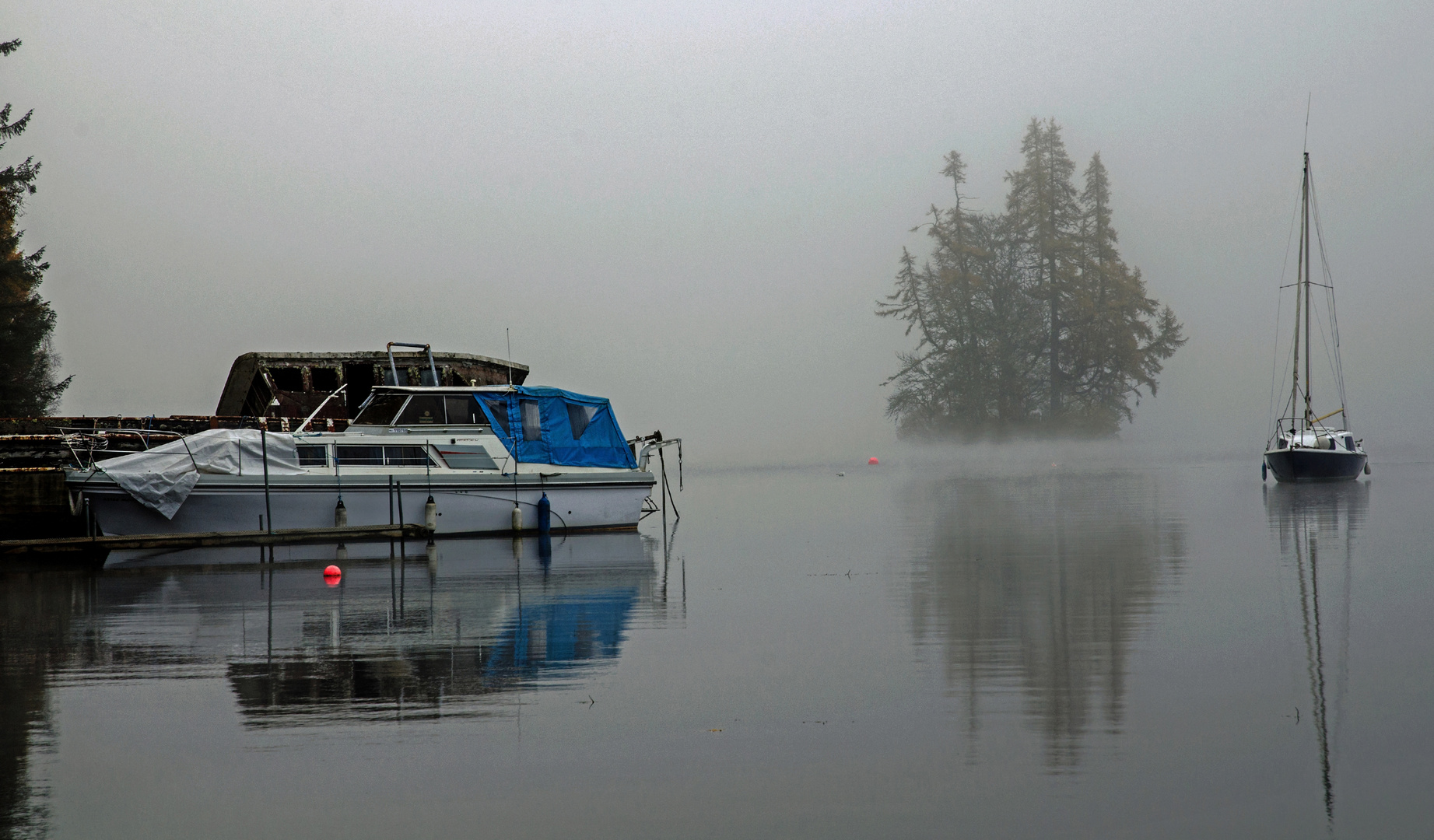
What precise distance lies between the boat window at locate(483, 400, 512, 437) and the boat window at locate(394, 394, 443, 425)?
0.97 metres

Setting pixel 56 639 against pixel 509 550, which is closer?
pixel 56 639

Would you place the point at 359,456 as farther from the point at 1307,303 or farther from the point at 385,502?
the point at 1307,303

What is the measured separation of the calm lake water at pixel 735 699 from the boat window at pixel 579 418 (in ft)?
21.5

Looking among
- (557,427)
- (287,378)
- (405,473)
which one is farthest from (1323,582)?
(287,378)

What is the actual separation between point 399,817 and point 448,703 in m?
2.23

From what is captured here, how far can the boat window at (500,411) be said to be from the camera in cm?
2192

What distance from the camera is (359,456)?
20.7m

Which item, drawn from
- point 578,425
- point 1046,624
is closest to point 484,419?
point 578,425

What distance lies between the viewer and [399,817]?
548cm

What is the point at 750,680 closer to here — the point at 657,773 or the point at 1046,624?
the point at 657,773

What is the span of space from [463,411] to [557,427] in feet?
6.50

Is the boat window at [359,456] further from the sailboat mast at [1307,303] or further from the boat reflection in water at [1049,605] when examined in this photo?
the sailboat mast at [1307,303]

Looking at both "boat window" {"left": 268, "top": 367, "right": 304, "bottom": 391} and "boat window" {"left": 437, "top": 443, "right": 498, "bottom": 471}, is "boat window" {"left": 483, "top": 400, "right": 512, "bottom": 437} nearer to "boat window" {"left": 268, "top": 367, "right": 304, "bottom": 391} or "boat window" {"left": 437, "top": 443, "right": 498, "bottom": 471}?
"boat window" {"left": 437, "top": 443, "right": 498, "bottom": 471}

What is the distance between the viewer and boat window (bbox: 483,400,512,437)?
2192cm
